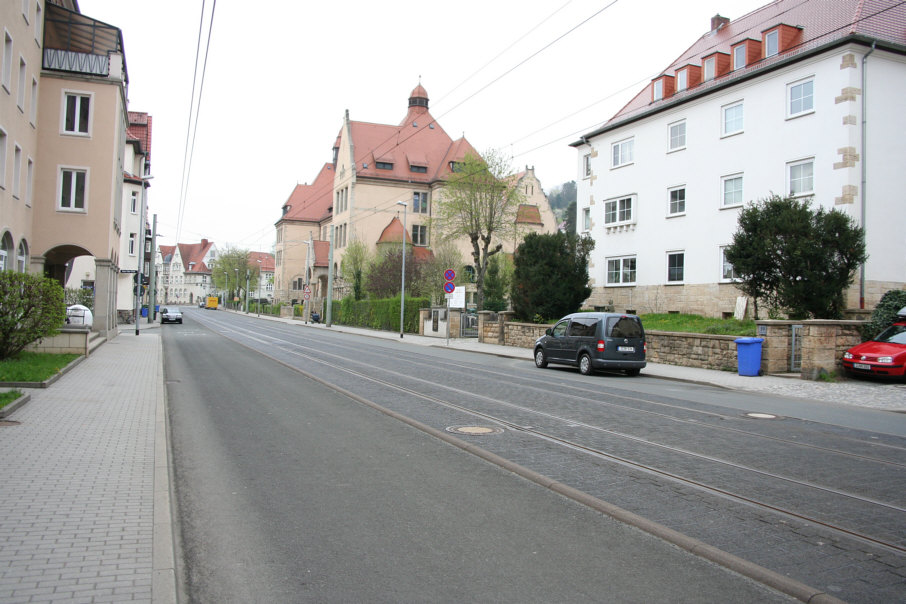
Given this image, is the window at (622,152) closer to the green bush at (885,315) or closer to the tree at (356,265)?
the green bush at (885,315)

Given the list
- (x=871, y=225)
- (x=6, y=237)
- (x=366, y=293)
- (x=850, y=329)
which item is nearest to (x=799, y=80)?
(x=871, y=225)

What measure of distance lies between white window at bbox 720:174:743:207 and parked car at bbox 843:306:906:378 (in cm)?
1213

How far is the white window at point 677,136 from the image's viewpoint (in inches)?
1254

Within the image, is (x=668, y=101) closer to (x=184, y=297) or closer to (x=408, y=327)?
(x=408, y=327)

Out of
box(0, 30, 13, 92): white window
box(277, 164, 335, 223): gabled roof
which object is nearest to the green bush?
box(0, 30, 13, 92): white window

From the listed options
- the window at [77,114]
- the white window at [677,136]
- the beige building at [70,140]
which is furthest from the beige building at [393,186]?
the window at [77,114]

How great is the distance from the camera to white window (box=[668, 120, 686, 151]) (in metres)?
31.9

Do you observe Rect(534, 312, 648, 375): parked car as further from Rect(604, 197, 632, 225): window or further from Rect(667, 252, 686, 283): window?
Rect(604, 197, 632, 225): window

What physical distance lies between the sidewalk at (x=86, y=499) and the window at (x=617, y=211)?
27543 millimetres

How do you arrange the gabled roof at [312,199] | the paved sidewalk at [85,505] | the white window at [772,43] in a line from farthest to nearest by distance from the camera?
1. the gabled roof at [312,199]
2. the white window at [772,43]
3. the paved sidewalk at [85,505]

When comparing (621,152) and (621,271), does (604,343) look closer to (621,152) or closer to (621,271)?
(621,271)

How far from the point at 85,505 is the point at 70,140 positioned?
83.0ft

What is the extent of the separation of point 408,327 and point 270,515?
40.6 metres

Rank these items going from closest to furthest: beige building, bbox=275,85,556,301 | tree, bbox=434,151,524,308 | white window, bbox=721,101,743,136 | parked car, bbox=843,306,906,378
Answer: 1. parked car, bbox=843,306,906,378
2. white window, bbox=721,101,743,136
3. tree, bbox=434,151,524,308
4. beige building, bbox=275,85,556,301
